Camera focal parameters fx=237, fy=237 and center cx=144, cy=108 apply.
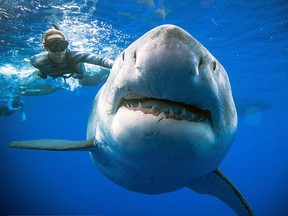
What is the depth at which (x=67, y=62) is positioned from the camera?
7.88m

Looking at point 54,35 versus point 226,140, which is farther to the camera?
point 54,35

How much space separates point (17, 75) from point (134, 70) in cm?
2030

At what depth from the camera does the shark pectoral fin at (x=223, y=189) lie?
391 cm

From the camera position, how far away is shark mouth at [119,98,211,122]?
1.88 meters

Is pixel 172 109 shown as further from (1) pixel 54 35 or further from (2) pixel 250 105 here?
(2) pixel 250 105

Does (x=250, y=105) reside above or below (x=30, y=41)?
below

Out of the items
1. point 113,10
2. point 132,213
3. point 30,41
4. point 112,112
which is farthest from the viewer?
point 132,213

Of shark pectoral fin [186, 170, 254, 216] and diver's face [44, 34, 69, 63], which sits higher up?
diver's face [44, 34, 69, 63]

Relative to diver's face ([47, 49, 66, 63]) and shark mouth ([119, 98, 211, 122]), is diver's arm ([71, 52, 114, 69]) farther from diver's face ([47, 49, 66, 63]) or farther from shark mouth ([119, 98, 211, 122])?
shark mouth ([119, 98, 211, 122])

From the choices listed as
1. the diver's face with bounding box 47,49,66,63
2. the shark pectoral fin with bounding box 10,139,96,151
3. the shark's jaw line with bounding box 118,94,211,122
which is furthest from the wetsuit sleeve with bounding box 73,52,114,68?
the shark's jaw line with bounding box 118,94,211,122

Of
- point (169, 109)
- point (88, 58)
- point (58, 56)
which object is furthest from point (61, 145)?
point (88, 58)

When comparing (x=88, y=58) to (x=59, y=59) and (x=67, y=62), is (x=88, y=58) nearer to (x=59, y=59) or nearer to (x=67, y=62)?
(x=67, y=62)

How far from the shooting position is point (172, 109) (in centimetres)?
188

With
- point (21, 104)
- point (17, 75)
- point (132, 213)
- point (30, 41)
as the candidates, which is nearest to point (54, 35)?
point (30, 41)
